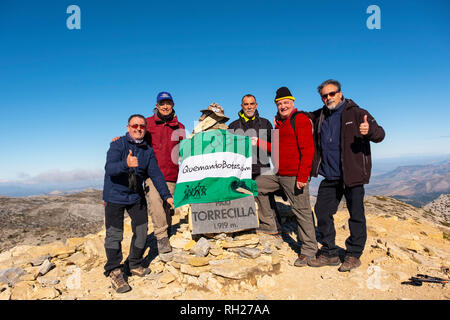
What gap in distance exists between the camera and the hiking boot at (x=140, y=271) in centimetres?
604

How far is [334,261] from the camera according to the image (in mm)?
6148

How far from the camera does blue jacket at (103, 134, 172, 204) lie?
522 centimetres

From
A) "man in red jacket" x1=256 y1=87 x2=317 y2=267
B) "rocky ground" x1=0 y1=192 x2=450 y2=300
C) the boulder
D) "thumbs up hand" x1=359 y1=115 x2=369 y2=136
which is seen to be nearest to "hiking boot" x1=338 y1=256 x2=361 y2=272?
"rocky ground" x1=0 y1=192 x2=450 y2=300

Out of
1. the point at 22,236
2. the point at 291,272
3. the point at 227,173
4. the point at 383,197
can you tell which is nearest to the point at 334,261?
the point at 291,272

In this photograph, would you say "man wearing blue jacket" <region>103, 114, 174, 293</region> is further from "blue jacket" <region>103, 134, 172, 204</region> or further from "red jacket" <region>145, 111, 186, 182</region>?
"red jacket" <region>145, 111, 186, 182</region>

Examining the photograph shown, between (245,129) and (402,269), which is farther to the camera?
(245,129)

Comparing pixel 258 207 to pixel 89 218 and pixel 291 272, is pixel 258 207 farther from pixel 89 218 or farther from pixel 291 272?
pixel 89 218

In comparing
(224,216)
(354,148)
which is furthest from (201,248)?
(354,148)

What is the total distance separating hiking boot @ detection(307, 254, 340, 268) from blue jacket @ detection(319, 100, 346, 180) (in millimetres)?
2130

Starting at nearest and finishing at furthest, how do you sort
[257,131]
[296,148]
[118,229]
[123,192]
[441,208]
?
[123,192] < [118,229] < [296,148] < [257,131] < [441,208]

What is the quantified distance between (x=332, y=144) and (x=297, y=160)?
37.4 inches

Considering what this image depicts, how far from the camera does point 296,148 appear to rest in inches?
244

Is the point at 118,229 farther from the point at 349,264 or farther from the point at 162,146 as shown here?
the point at 349,264

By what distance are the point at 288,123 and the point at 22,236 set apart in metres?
14.2
